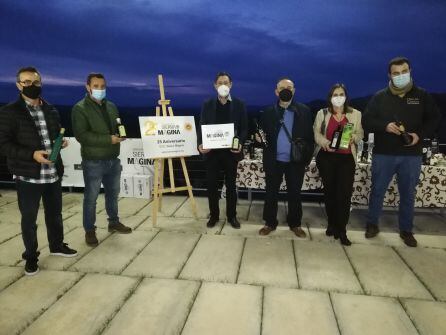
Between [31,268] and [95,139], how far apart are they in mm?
1334

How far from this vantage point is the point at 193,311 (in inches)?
88.9

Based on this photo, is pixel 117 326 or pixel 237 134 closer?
pixel 117 326

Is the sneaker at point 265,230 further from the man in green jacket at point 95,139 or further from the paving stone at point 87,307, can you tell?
the man in green jacket at point 95,139

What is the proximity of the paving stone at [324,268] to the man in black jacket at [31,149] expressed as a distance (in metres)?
2.43

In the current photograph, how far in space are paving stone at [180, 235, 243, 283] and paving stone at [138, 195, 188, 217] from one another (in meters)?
1.11

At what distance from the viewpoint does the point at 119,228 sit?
3812 millimetres

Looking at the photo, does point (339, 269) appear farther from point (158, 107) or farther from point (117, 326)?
point (158, 107)

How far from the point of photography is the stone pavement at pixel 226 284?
2131mm

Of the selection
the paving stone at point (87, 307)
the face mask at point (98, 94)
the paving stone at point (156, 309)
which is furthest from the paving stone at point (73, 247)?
the face mask at point (98, 94)

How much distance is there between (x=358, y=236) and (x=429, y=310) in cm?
144

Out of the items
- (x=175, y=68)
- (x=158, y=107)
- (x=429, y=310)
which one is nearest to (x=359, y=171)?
(x=429, y=310)

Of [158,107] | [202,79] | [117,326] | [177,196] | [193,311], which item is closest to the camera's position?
[117,326]

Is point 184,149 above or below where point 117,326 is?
above

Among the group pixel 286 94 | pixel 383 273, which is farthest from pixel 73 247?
pixel 383 273
